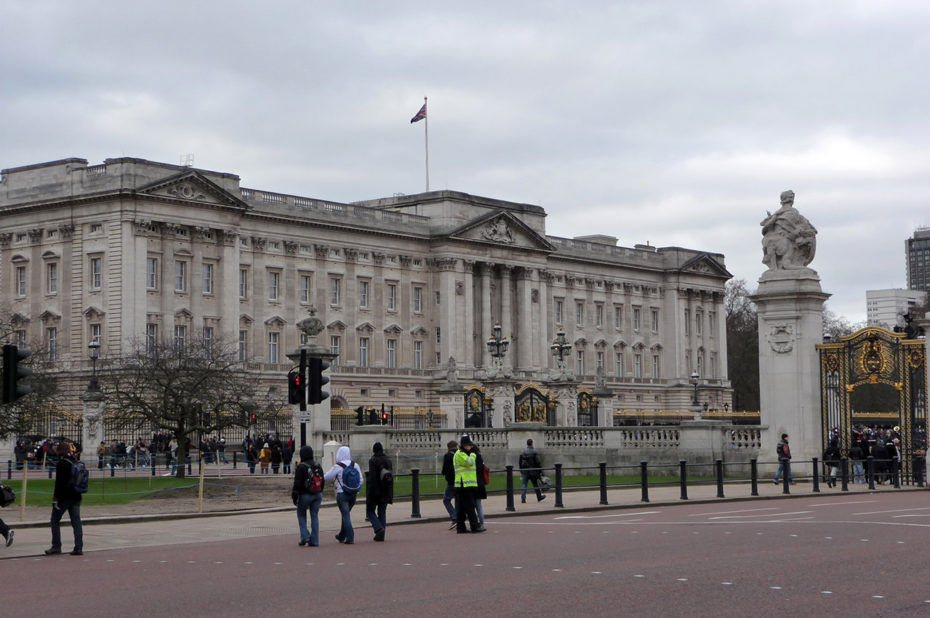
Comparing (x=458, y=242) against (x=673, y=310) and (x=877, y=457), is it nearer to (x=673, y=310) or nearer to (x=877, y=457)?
(x=673, y=310)

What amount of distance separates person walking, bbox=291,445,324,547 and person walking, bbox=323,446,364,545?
251 millimetres

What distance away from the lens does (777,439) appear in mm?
39500

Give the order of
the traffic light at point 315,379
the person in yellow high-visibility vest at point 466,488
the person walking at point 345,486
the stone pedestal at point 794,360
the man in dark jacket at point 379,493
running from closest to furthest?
the person walking at point 345,486
the man in dark jacket at point 379,493
the person in yellow high-visibility vest at point 466,488
the traffic light at point 315,379
the stone pedestal at point 794,360

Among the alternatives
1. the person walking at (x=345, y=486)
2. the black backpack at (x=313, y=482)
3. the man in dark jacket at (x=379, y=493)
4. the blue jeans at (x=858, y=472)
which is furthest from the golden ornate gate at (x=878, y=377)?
the black backpack at (x=313, y=482)

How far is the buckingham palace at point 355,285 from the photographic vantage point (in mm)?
87500

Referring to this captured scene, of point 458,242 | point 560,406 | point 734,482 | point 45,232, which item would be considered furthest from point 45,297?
point 734,482

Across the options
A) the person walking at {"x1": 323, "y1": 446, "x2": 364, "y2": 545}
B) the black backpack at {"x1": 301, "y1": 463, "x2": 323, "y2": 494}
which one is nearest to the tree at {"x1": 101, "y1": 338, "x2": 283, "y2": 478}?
the person walking at {"x1": 323, "y1": 446, "x2": 364, "y2": 545}

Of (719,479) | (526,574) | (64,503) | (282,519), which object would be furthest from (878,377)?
(64,503)

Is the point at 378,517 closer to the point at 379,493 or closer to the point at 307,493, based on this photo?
the point at 379,493

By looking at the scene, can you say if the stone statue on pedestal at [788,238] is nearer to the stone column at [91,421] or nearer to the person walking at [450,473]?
the person walking at [450,473]

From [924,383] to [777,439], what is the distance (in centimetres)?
433

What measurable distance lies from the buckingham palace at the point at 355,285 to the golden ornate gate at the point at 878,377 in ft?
72.8

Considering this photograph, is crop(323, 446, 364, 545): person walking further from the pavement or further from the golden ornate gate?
the golden ornate gate

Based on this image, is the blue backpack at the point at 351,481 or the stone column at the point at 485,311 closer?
the blue backpack at the point at 351,481
